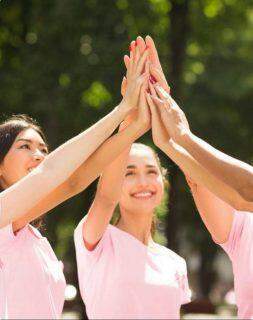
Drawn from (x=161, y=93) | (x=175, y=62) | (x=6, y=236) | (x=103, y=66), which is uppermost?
(x=175, y=62)

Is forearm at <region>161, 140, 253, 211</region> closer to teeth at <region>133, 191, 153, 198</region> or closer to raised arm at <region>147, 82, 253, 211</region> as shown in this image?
raised arm at <region>147, 82, 253, 211</region>

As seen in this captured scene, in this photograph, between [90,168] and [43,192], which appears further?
[90,168]

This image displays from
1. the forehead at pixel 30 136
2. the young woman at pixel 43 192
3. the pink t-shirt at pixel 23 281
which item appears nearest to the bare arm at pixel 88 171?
the young woman at pixel 43 192

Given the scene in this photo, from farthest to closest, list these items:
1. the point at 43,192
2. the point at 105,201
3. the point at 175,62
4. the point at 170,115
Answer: the point at 175,62 < the point at 105,201 < the point at 170,115 < the point at 43,192

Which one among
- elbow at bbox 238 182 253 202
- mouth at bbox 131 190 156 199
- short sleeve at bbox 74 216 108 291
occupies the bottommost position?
short sleeve at bbox 74 216 108 291

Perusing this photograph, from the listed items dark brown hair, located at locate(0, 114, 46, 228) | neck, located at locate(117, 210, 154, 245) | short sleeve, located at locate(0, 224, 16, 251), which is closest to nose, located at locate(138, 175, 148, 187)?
neck, located at locate(117, 210, 154, 245)

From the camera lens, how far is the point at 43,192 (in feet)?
12.7

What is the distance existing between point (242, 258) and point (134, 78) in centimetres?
127

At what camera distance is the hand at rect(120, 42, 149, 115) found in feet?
15.1

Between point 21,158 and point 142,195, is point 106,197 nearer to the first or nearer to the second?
point 142,195

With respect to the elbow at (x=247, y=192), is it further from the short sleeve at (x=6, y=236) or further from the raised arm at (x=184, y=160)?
the short sleeve at (x=6, y=236)

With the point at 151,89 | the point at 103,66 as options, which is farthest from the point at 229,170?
the point at 103,66

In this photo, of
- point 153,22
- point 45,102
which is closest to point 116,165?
point 45,102

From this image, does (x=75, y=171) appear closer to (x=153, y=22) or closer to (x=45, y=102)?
(x=45, y=102)
